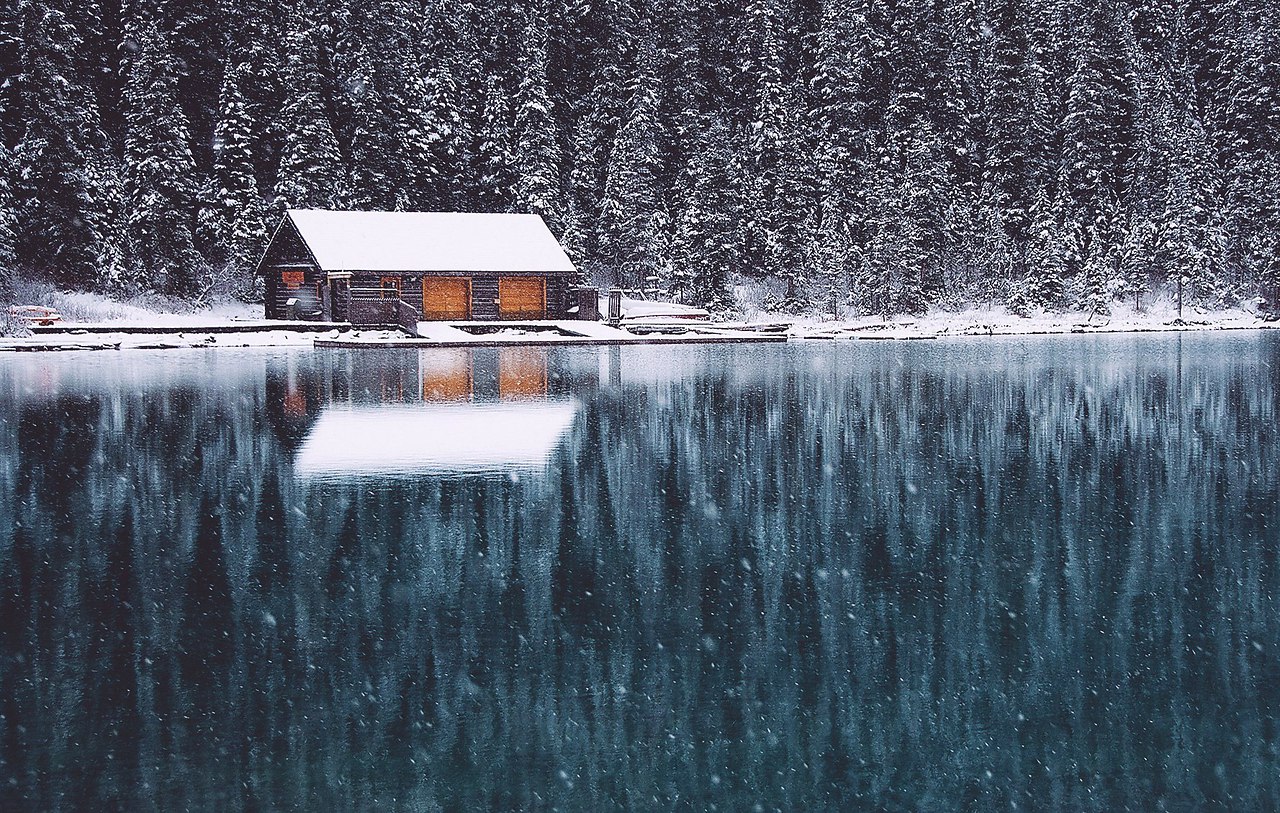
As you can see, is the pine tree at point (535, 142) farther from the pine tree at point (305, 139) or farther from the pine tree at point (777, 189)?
the pine tree at point (777, 189)

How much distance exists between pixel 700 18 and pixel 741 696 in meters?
77.7

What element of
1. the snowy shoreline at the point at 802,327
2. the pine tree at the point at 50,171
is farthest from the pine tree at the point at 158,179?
the snowy shoreline at the point at 802,327

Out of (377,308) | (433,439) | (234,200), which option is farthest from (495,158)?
(433,439)

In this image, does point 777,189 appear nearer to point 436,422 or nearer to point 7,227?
point 7,227

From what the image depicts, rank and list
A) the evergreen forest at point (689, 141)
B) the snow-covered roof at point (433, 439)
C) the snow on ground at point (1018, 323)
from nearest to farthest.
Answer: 1. the snow-covered roof at point (433, 439)
2. the snow on ground at point (1018, 323)
3. the evergreen forest at point (689, 141)

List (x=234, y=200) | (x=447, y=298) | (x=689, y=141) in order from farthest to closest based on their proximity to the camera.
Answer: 1. (x=689, y=141)
2. (x=234, y=200)
3. (x=447, y=298)

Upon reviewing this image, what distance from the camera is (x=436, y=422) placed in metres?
20.7

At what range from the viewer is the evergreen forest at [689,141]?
61.4 m

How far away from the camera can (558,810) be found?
568 cm

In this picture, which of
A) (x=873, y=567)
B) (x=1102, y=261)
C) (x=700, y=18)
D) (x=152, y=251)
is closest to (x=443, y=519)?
(x=873, y=567)

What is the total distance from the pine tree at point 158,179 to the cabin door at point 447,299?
11.5 m

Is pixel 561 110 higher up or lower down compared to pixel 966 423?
higher up

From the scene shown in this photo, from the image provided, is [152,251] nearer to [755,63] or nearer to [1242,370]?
[755,63]

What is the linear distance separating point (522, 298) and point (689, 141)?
63.5 feet
